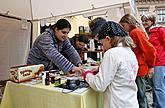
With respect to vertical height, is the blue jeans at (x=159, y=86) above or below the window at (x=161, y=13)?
below

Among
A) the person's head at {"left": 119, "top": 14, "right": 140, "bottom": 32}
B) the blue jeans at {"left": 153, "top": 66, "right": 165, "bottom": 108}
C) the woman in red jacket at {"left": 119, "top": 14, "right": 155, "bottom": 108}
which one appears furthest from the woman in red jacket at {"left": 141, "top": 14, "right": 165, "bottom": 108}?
the person's head at {"left": 119, "top": 14, "right": 140, "bottom": 32}

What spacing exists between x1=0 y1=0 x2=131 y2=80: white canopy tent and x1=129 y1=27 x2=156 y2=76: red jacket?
59 centimetres

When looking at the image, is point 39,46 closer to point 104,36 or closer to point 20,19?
point 104,36

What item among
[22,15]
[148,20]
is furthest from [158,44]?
[22,15]

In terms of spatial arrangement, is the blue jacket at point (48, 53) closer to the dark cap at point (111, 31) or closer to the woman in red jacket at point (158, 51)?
the dark cap at point (111, 31)

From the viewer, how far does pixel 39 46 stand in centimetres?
179

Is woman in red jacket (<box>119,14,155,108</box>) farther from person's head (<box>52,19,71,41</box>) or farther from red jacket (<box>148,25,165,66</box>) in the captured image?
person's head (<box>52,19,71,41</box>)

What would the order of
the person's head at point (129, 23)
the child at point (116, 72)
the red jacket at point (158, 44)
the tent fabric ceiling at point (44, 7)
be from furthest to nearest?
the tent fabric ceiling at point (44, 7) < the red jacket at point (158, 44) < the person's head at point (129, 23) < the child at point (116, 72)

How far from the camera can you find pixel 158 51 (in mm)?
2174

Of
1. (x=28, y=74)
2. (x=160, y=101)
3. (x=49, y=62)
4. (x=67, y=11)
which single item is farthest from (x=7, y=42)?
(x=160, y=101)

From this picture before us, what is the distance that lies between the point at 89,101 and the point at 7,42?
207cm

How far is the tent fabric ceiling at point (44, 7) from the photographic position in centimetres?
242

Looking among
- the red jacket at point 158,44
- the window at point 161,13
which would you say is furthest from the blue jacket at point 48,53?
the window at point 161,13

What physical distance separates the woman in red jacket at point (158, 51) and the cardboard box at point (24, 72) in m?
Result: 1.35
